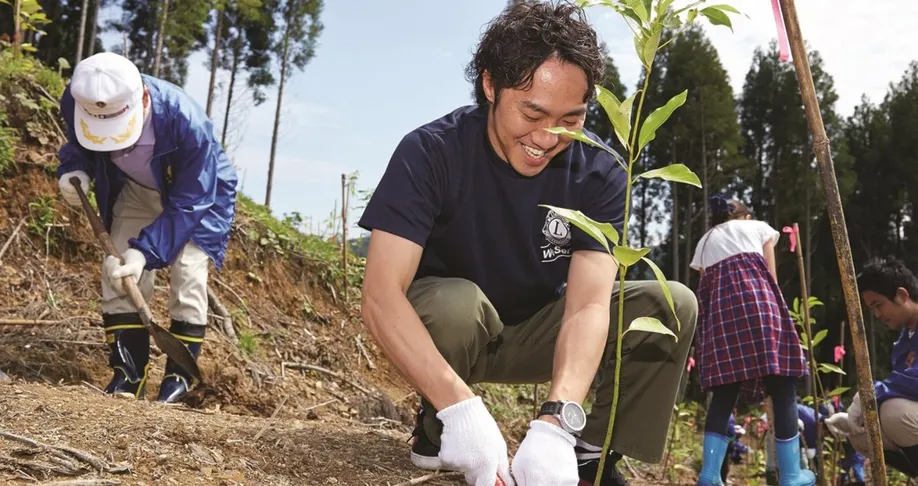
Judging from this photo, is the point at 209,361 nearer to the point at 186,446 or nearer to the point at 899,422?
the point at 186,446

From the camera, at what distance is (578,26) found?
1.78 metres

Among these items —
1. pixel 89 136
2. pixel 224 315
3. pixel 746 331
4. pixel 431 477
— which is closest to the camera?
pixel 431 477

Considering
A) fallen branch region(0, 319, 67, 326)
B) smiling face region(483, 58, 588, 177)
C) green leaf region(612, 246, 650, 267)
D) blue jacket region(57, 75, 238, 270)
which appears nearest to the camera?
green leaf region(612, 246, 650, 267)

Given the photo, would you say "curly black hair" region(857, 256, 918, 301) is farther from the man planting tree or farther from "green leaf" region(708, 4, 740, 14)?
"green leaf" region(708, 4, 740, 14)

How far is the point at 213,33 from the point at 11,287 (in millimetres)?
19382

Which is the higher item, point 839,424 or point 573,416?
point 573,416

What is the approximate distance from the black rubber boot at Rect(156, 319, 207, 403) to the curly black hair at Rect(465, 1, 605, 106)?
75.7 inches

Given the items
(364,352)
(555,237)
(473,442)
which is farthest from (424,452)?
(364,352)

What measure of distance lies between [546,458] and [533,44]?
0.97 metres

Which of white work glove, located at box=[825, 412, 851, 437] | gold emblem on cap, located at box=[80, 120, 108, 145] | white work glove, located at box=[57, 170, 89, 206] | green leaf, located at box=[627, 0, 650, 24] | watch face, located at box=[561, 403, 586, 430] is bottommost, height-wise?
white work glove, located at box=[825, 412, 851, 437]

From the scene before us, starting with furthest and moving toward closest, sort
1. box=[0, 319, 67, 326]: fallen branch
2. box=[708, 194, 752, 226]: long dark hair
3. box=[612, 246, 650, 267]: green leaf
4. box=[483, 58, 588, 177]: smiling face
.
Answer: box=[708, 194, 752, 226]: long dark hair
box=[0, 319, 67, 326]: fallen branch
box=[483, 58, 588, 177]: smiling face
box=[612, 246, 650, 267]: green leaf

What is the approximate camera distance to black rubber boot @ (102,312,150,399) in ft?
9.53

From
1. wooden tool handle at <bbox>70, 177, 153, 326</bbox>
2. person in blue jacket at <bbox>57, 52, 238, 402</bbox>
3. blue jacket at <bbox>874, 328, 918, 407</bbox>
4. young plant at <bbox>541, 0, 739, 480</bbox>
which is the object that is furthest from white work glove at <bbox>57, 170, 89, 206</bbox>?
blue jacket at <bbox>874, 328, 918, 407</bbox>

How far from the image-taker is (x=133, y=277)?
2.81 m
